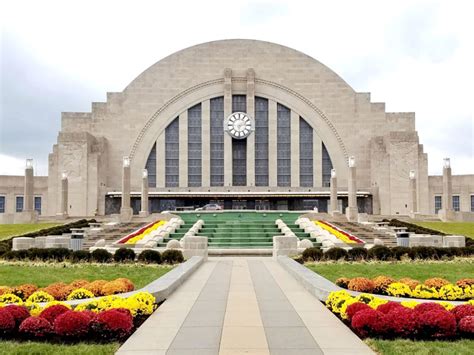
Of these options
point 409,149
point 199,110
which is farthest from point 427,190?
point 199,110

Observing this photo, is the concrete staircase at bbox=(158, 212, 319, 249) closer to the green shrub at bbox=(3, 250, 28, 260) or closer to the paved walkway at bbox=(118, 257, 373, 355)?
the green shrub at bbox=(3, 250, 28, 260)

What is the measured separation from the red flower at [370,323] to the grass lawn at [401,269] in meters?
6.71

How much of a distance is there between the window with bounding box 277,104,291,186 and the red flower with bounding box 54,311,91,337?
55869 millimetres

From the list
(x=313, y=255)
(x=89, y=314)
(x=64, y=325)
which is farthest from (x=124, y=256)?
(x=64, y=325)

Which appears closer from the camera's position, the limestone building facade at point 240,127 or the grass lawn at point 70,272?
the grass lawn at point 70,272

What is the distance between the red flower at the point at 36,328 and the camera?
27.4 ft

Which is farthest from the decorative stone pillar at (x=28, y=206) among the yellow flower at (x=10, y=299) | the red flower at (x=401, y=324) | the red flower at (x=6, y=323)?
the red flower at (x=401, y=324)

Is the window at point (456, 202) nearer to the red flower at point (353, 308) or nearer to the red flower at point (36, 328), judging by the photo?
the red flower at point (353, 308)

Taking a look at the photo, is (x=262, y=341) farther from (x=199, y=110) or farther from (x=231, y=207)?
(x=199, y=110)

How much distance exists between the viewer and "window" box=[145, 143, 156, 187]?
63.7 meters

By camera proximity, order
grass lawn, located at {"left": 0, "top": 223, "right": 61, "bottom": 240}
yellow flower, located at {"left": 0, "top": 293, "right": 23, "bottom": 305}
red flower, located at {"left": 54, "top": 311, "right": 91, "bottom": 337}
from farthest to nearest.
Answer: grass lawn, located at {"left": 0, "top": 223, "right": 61, "bottom": 240}, yellow flower, located at {"left": 0, "top": 293, "right": 23, "bottom": 305}, red flower, located at {"left": 54, "top": 311, "right": 91, "bottom": 337}

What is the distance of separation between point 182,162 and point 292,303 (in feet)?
173

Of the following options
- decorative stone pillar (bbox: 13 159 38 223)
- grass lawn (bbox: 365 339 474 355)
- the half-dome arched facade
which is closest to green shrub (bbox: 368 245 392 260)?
grass lawn (bbox: 365 339 474 355)

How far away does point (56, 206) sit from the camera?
60219 mm
